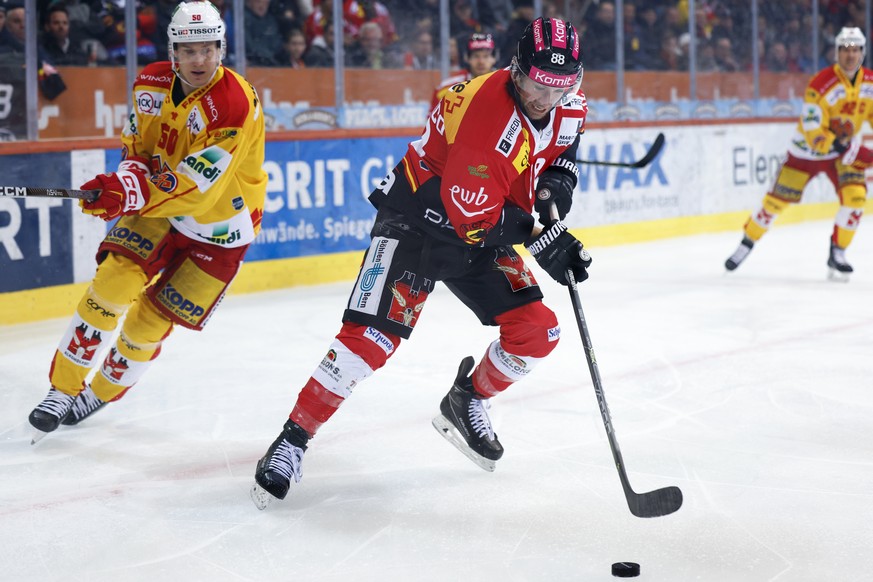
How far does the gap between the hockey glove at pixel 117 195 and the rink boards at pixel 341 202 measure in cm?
225

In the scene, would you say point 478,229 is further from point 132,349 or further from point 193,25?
point 132,349

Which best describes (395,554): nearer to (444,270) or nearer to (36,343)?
(444,270)

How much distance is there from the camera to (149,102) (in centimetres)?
311

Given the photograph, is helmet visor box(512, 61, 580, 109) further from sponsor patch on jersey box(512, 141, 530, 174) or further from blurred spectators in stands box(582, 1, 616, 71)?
blurred spectators in stands box(582, 1, 616, 71)

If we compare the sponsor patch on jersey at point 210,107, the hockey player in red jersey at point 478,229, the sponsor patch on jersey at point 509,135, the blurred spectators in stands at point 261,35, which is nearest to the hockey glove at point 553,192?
the hockey player in red jersey at point 478,229

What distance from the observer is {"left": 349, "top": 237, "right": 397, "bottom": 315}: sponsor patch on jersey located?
266 cm

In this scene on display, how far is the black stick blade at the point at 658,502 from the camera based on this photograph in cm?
244

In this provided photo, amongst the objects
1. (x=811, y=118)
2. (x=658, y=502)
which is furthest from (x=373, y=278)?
(x=811, y=118)

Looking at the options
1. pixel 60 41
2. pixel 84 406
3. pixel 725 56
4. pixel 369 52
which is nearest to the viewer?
pixel 84 406

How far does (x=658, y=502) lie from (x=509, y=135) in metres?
0.87

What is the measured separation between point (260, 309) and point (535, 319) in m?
2.87

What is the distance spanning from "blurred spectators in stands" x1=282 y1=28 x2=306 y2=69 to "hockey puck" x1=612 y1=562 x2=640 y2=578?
188 inches

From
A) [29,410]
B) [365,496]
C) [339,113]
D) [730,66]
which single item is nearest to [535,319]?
[365,496]

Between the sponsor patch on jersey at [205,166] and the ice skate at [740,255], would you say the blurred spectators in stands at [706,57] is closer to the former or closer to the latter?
the ice skate at [740,255]
